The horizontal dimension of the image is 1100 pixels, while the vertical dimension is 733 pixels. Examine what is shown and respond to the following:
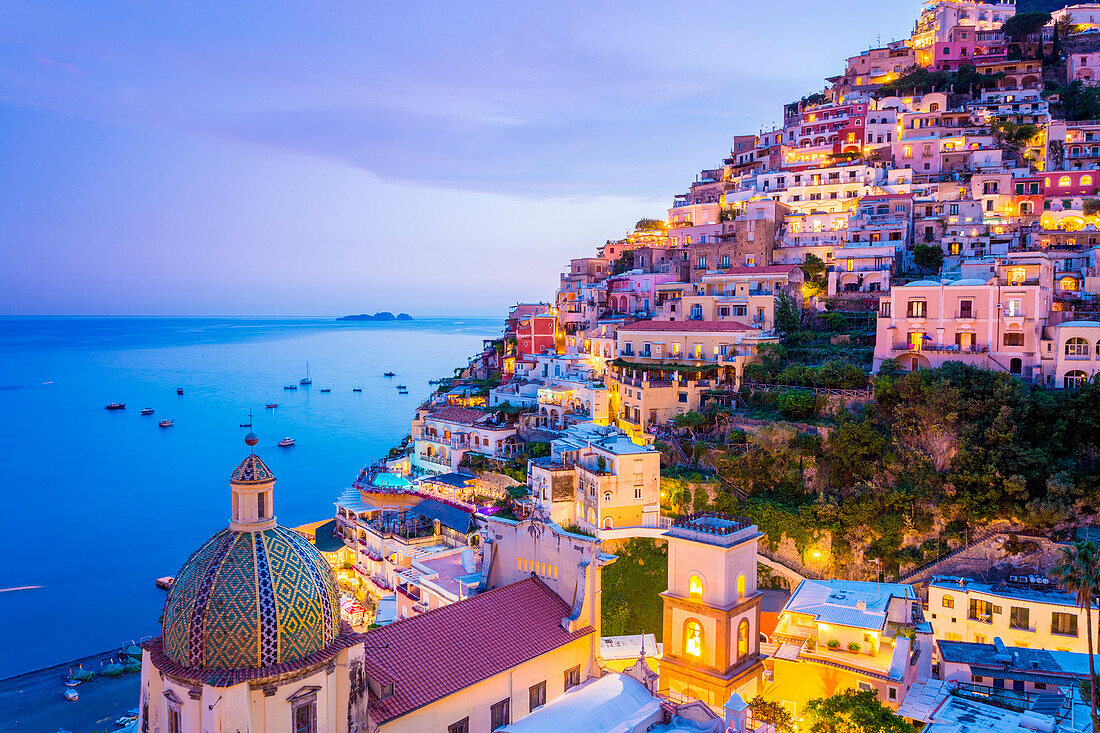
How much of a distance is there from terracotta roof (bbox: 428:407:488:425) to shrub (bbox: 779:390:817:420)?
20170mm

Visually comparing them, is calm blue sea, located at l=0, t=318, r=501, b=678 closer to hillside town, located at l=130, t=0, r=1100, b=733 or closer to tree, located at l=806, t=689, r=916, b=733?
hillside town, located at l=130, t=0, r=1100, b=733

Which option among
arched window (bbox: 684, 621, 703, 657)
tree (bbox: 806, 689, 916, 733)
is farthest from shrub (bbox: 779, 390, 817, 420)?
tree (bbox: 806, 689, 916, 733)

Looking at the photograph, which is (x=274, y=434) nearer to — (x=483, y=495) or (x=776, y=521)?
(x=483, y=495)

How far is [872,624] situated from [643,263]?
4104 centimetres

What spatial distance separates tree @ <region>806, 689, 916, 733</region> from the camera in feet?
50.4

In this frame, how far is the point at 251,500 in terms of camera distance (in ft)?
38.1

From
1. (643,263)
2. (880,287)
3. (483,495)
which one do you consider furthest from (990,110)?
(483,495)

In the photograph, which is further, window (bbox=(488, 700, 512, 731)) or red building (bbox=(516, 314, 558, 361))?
red building (bbox=(516, 314, 558, 361))

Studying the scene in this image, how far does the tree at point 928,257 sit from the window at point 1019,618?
2652 centimetres

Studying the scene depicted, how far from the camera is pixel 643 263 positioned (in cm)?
5847

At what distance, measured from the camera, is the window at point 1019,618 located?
2306cm

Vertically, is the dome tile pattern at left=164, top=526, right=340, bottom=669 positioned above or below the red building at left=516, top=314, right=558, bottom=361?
below

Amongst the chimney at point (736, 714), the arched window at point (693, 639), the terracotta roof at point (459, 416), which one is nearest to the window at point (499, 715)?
the chimney at point (736, 714)

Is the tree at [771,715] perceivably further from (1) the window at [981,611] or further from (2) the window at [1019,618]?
(2) the window at [1019,618]
